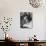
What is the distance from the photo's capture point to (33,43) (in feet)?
12.3

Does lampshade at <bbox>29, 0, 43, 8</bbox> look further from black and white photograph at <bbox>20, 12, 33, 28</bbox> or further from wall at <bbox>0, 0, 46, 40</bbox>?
black and white photograph at <bbox>20, 12, 33, 28</bbox>

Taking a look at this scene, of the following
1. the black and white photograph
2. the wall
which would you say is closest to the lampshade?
the wall

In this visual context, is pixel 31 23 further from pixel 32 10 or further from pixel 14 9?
pixel 14 9

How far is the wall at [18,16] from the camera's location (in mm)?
4559

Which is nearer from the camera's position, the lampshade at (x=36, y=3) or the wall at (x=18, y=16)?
the wall at (x=18, y=16)

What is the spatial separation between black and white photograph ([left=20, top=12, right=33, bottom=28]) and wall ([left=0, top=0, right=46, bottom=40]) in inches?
4.2

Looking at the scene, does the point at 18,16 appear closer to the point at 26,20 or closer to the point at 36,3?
the point at 26,20

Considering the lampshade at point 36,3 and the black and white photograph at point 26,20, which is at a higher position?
the lampshade at point 36,3

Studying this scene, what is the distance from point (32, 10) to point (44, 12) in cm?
44

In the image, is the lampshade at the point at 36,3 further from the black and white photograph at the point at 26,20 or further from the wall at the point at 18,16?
the black and white photograph at the point at 26,20

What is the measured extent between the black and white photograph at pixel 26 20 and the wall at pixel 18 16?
0.11 metres

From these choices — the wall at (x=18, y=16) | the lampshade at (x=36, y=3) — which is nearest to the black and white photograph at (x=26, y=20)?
the wall at (x=18, y=16)

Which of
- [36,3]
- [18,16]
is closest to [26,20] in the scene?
[18,16]

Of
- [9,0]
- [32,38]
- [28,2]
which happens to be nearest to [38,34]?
[32,38]
